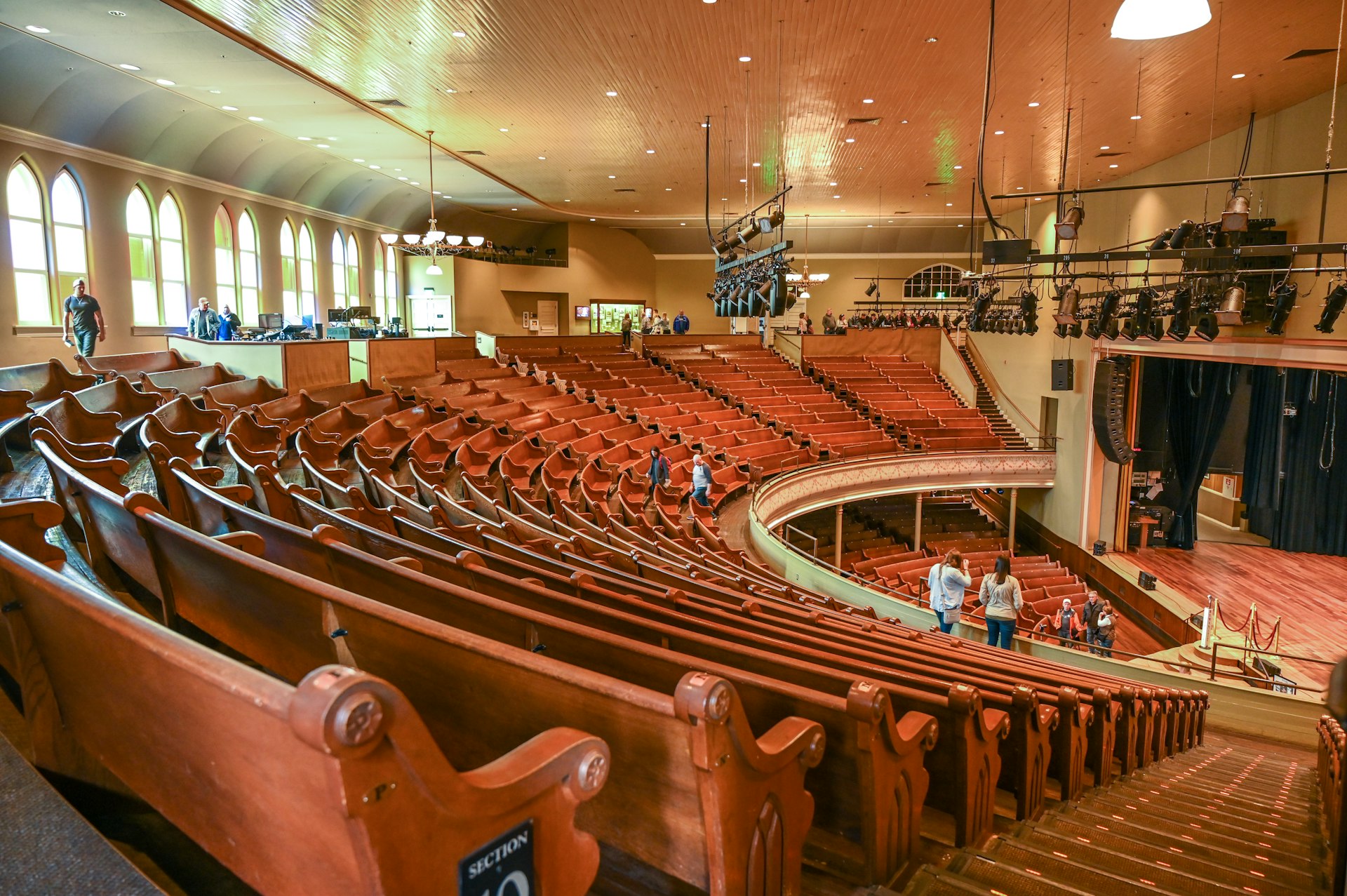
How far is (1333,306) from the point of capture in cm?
775

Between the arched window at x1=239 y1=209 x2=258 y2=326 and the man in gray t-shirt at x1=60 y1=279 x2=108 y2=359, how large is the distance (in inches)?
256

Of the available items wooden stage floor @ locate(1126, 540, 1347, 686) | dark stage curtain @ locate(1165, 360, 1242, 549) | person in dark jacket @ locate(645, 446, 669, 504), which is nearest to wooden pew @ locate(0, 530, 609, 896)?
person in dark jacket @ locate(645, 446, 669, 504)

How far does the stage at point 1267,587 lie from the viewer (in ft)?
34.8

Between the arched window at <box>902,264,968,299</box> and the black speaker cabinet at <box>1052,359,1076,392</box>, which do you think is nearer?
the black speaker cabinet at <box>1052,359,1076,392</box>

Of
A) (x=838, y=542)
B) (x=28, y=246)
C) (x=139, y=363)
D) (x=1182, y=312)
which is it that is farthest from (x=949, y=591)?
(x=28, y=246)

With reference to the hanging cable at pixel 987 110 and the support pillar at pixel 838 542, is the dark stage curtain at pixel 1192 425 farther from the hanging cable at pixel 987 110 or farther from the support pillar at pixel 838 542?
the hanging cable at pixel 987 110

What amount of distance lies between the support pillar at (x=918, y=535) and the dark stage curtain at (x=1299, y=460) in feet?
20.7

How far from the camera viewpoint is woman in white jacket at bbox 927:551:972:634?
23.6 ft

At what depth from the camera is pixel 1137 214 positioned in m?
13.9

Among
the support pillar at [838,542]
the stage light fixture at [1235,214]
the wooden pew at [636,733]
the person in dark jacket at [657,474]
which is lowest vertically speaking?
the support pillar at [838,542]

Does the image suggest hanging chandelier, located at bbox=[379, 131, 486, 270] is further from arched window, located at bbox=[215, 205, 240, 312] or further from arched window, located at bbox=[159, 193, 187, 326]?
arched window, located at bbox=[159, 193, 187, 326]

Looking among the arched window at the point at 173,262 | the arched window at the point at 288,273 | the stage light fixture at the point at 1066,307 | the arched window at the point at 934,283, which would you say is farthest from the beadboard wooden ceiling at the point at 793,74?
the arched window at the point at 934,283

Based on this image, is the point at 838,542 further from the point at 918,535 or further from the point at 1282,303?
the point at 1282,303

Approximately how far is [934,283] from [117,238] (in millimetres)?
20851
